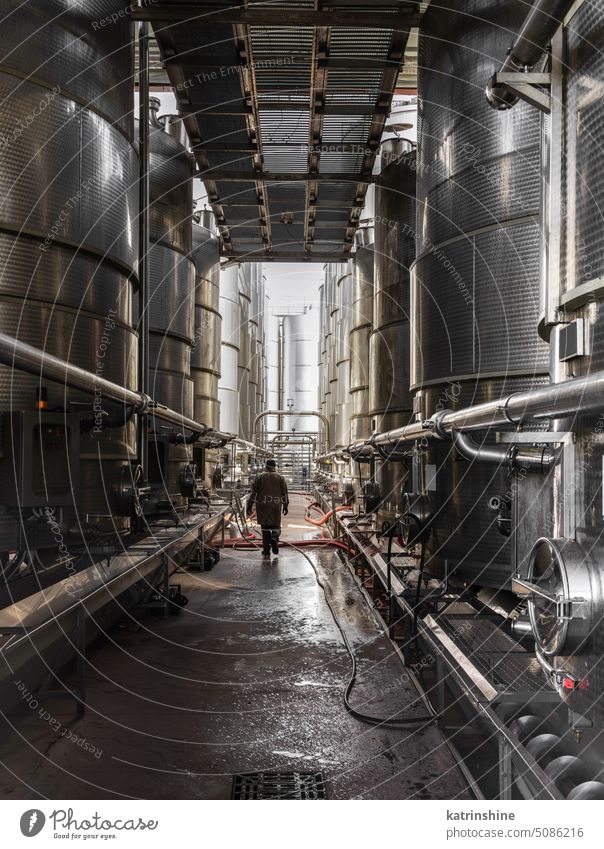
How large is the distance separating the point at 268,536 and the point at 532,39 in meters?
9.36

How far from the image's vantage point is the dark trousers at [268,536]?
1137cm

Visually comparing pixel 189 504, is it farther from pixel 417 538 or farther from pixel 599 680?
pixel 599 680

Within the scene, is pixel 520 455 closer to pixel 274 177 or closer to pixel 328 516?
pixel 274 177

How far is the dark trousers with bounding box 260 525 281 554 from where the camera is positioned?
1137cm

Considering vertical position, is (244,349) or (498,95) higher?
(244,349)

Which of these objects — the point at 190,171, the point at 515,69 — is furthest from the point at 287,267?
the point at 515,69

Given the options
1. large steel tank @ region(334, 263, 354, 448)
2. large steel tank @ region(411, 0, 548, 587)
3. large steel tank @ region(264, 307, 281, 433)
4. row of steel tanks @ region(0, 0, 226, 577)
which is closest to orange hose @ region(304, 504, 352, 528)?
large steel tank @ region(334, 263, 354, 448)

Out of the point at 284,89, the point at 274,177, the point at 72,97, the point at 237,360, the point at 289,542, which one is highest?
the point at 284,89

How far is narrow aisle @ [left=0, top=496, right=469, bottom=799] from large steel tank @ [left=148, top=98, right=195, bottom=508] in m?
3.08

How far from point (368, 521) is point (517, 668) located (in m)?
7.07

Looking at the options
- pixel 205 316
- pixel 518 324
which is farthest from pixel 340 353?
pixel 518 324

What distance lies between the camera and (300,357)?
3509cm

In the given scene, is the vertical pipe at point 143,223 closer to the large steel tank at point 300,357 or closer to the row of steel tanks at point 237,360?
the row of steel tanks at point 237,360

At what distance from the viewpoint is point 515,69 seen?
3.22 metres
